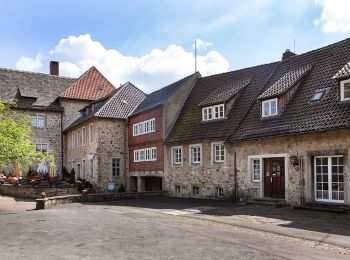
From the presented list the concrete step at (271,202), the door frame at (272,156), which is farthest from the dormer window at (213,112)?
the concrete step at (271,202)

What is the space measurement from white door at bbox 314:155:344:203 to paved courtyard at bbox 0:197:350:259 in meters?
1.28

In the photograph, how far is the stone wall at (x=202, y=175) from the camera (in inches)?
906

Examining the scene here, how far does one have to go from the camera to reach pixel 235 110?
79.9 ft

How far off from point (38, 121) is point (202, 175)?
2296 centimetres

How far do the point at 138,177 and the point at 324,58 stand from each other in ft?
55.5

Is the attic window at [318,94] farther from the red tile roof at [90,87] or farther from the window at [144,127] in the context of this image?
the red tile roof at [90,87]

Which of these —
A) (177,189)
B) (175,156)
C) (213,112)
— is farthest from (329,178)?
(175,156)

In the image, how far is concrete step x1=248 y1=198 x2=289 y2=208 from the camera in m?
19.2

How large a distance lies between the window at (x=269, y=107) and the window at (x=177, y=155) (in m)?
7.22

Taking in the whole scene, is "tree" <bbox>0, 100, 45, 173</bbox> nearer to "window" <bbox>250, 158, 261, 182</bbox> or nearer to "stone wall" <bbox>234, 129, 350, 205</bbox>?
"stone wall" <bbox>234, 129, 350, 205</bbox>

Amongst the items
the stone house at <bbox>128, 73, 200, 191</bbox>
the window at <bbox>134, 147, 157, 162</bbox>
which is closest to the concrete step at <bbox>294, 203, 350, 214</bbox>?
the stone house at <bbox>128, 73, 200, 191</bbox>

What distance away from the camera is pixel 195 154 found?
2580 centimetres

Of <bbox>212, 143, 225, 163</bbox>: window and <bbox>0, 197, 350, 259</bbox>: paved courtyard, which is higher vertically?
<bbox>212, 143, 225, 163</bbox>: window

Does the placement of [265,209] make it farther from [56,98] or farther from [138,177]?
[56,98]
